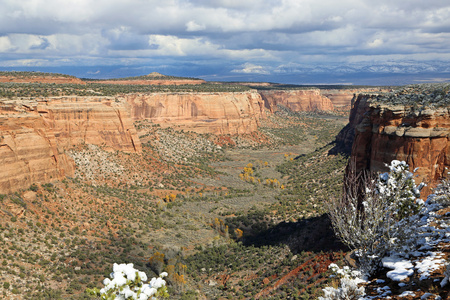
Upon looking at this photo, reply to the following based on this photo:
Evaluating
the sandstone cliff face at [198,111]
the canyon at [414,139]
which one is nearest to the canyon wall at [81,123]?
the sandstone cliff face at [198,111]

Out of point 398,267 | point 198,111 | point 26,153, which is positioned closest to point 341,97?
point 198,111

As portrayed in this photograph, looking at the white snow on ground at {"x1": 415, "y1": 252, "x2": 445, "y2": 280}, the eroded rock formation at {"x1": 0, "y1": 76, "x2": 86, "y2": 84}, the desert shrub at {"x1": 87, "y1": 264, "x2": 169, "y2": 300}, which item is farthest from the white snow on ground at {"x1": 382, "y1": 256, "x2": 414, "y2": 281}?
the eroded rock formation at {"x1": 0, "y1": 76, "x2": 86, "y2": 84}

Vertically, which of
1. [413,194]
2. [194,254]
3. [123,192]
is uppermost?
[413,194]

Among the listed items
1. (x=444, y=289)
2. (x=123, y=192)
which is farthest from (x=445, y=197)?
(x=123, y=192)

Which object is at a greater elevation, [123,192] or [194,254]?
[123,192]

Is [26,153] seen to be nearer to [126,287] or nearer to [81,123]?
[81,123]

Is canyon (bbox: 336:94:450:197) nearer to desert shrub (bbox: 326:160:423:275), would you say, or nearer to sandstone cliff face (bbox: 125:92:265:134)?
desert shrub (bbox: 326:160:423:275)

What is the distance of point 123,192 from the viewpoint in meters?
44.7

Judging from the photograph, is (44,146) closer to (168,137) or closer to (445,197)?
(445,197)

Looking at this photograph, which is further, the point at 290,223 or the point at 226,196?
the point at 226,196

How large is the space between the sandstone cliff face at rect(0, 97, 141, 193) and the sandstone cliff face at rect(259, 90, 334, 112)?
381 ft

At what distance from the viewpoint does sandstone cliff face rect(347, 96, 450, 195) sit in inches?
843

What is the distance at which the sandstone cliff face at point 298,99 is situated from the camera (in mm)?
163875

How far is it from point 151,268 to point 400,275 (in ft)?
73.1
